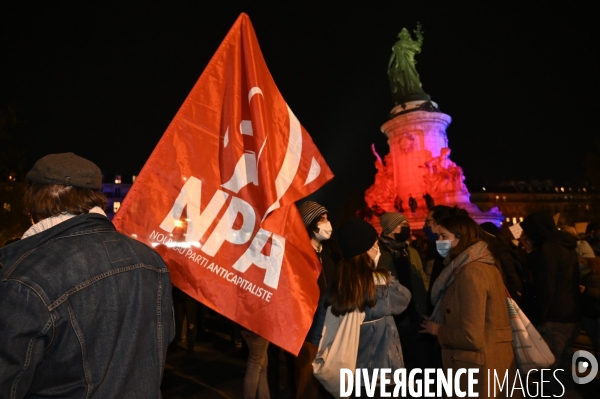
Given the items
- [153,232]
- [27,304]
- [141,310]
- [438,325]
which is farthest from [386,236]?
[27,304]

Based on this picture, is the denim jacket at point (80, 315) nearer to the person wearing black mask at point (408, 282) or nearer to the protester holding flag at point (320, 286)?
the protester holding flag at point (320, 286)

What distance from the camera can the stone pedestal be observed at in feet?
101

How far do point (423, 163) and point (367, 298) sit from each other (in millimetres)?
29166

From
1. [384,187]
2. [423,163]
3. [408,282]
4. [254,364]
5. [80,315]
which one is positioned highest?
[423,163]

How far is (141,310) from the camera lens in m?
1.84

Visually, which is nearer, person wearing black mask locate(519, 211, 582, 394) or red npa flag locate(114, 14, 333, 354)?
red npa flag locate(114, 14, 333, 354)

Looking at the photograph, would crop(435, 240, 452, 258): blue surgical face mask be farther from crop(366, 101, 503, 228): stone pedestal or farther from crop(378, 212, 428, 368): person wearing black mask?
crop(366, 101, 503, 228): stone pedestal

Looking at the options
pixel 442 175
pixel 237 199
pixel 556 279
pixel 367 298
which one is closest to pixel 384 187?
pixel 442 175

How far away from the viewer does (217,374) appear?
6.94 m

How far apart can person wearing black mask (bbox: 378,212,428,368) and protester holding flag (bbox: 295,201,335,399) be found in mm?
749

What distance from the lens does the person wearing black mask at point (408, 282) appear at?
17.7ft

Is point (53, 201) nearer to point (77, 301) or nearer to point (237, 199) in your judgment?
point (77, 301)

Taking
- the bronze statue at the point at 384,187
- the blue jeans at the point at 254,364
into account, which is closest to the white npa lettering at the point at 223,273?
the blue jeans at the point at 254,364

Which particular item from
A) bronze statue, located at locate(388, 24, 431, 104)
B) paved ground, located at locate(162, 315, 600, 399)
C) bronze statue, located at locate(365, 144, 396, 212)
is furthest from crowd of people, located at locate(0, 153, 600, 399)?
bronze statue, located at locate(388, 24, 431, 104)
